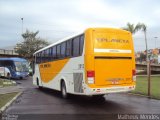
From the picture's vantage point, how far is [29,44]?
81.8m

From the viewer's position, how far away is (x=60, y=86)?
19.4 metres

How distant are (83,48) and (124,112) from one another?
383 cm

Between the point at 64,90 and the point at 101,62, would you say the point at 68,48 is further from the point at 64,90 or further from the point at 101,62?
the point at 101,62

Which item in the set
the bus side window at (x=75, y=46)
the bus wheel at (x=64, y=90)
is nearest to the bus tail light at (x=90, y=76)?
the bus side window at (x=75, y=46)

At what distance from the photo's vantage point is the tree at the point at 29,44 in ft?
266

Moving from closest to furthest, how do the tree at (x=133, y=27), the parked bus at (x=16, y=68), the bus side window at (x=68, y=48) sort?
the bus side window at (x=68, y=48) < the parked bus at (x=16, y=68) < the tree at (x=133, y=27)

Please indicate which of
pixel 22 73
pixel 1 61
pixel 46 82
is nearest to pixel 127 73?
pixel 46 82

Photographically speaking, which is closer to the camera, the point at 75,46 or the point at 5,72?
the point at 75,46

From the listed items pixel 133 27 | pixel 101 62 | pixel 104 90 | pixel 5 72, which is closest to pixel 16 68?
pixel 5 72

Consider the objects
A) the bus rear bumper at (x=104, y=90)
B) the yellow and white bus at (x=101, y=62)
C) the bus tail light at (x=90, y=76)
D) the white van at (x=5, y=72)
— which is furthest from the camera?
the white van at (x=5, y=72)

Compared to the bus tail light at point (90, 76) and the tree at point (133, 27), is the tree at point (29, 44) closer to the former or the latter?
the tree at point (133, 27)

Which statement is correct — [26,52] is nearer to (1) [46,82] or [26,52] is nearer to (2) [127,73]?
(1) [46,82]

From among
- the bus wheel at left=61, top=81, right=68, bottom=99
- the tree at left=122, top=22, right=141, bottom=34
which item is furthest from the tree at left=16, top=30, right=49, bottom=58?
the bus wheel at left=61, top=81, right=68, bottom=99

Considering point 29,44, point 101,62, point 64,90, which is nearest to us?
point 101,62
